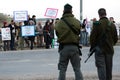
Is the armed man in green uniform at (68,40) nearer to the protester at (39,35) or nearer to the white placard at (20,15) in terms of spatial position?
the protester at (39,35)

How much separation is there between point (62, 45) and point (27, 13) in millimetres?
17613

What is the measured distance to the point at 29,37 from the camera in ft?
89.4

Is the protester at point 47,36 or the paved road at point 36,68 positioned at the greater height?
the protester at point 47,36

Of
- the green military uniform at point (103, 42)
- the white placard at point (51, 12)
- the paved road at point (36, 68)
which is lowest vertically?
the paved road at point (36, 68)

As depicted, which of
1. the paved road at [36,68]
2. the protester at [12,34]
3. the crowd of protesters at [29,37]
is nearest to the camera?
the paved road at [36,68]

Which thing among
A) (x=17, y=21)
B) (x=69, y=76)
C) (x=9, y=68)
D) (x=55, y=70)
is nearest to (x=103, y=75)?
(x=69, y=76)

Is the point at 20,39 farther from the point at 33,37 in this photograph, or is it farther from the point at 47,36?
the point at 47,36

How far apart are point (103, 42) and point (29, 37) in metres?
16.4

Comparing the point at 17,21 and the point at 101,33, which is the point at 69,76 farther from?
the point at 17,21

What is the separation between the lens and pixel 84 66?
54.6ft

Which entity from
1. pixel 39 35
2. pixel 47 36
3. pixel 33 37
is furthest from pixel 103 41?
pixel 39 35

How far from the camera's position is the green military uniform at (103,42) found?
1098cm

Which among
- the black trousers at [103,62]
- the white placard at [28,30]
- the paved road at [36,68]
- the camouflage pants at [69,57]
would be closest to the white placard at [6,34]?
the white placard at [28,30]

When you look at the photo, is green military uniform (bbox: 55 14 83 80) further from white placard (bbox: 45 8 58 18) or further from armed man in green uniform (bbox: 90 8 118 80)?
white placard (bbox: 45 8 58 18)
